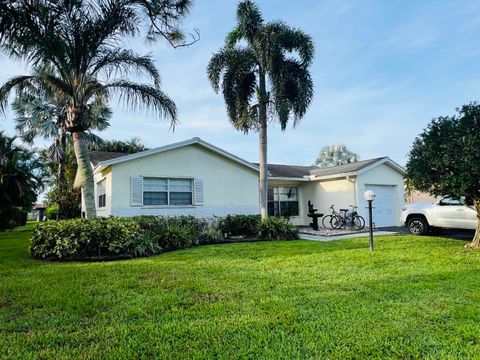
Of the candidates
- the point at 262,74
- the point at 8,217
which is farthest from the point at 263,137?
the point at 8,217

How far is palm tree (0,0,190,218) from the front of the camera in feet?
27.4

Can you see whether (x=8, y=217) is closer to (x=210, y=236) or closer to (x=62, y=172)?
(x=62, y=172)

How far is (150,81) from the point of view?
36.6 feet

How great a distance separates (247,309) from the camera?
4.26m

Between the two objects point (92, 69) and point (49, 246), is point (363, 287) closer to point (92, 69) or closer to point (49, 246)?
point (49, 246)

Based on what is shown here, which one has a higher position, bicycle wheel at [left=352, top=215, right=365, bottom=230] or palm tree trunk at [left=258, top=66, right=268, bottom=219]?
palm tree trunk at [left=258, top=66, right=268, bottom=219]

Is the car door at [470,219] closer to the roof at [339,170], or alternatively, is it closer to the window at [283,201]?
the roof at [339,170]

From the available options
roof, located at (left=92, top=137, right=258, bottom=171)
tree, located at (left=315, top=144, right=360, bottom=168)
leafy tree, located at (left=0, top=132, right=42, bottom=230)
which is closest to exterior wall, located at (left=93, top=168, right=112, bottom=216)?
roof, located at (left=92, top=137, right=258, bottom=171)

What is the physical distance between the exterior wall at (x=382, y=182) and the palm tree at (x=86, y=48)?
10.3 meters

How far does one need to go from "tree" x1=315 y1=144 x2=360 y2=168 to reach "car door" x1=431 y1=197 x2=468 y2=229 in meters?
23.1

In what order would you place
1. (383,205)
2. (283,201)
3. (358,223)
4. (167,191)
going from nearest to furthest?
1. (167,191)
2. (358,223)
3. (383,205)
4. (283,201)

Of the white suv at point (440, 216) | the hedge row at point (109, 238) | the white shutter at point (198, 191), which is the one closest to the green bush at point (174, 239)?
the hedge row at point (109, 238)

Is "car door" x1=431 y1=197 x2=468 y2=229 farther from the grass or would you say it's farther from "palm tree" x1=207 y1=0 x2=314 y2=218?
"palm tree" x1=207 y1=0 x2=314 y2=218

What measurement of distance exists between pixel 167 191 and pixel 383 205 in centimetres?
1130
